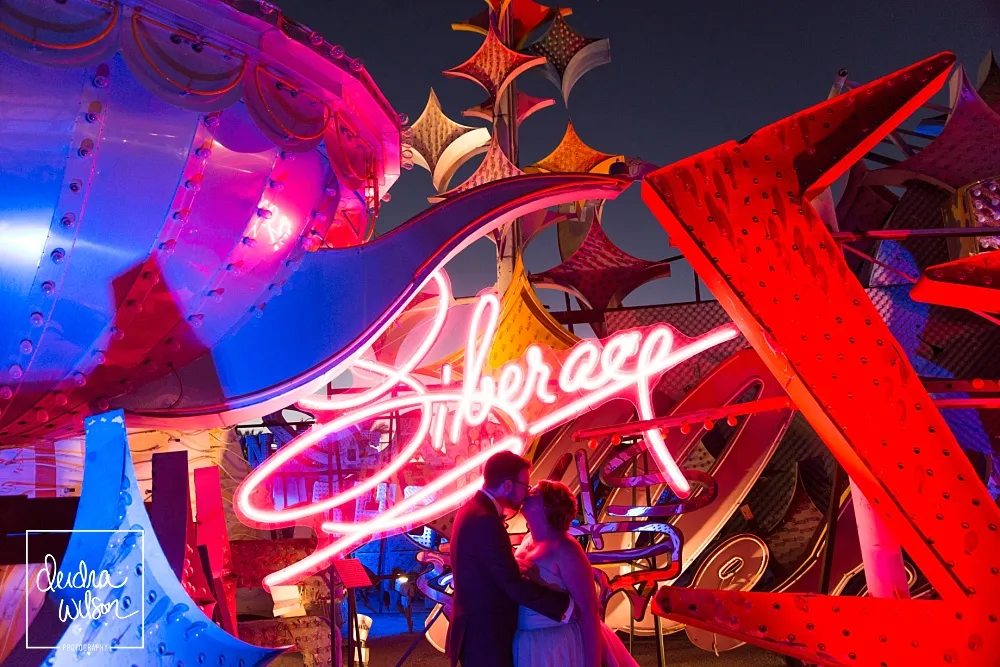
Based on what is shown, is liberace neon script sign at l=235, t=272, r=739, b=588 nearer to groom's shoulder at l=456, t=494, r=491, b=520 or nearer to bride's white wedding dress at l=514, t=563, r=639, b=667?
groom's shoulder at l=456, t=494, r=491, b=520

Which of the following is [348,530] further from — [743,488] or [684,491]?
[743,488]

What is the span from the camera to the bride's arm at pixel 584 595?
3.60 m

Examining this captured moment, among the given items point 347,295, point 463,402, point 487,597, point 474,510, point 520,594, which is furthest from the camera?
point 463,402

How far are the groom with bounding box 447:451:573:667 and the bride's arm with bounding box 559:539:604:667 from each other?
58mm

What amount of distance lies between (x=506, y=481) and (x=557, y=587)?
540mm

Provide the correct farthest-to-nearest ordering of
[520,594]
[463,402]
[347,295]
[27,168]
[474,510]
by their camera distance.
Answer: [463,402] → [347,295] → [474,510] → [520,594] → [27,168]

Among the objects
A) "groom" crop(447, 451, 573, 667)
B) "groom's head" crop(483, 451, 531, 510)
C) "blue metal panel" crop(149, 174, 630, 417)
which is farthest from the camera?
"blue metal panel" crop(149, 174, 630, 417)

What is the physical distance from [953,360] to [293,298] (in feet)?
27.2

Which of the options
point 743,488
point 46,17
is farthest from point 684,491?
point 46,17

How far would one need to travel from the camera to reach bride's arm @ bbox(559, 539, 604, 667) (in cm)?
360

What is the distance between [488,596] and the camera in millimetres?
3582
